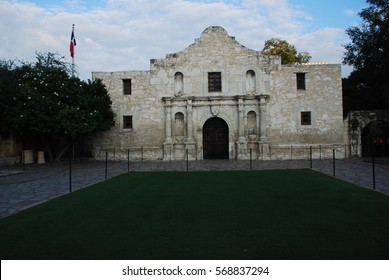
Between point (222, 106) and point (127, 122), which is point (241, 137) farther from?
point (127, 122)

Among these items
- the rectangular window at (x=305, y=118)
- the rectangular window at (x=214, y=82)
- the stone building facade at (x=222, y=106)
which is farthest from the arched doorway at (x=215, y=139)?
the rectangular window at (x=305, y=118)

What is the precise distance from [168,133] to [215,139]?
328 centimetres

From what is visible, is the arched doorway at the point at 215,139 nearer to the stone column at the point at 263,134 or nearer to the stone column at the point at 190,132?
the stone column at the point at 190,132

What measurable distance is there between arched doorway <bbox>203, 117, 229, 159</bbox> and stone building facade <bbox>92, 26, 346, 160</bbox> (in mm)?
69

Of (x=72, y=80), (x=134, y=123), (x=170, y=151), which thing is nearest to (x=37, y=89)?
(x=72, y=80)

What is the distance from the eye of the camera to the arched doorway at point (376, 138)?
71.6 ft

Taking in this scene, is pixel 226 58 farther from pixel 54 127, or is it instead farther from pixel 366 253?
pixel 366 253

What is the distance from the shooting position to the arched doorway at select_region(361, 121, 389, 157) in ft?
71.6

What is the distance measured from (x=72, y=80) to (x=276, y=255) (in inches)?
731

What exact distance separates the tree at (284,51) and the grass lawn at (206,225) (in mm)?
26586

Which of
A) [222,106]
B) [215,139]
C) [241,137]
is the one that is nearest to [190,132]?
[215,139]

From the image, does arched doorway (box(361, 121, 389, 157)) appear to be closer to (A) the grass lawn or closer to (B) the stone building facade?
(B) the stone building facade

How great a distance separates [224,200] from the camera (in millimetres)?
7227

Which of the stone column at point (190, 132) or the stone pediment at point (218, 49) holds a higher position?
the stone pediment at point (218, 49)
